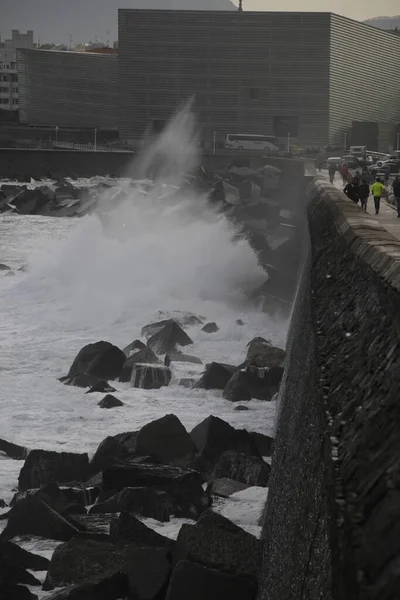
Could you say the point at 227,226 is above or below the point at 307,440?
below

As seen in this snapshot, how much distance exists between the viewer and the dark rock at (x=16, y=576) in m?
6.97

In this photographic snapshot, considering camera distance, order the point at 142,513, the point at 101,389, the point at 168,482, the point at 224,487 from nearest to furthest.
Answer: the point at 142,513 → the point at 168,482 → the point at 224,487 → the point at 101,389

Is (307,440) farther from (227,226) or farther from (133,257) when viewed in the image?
(227,226)

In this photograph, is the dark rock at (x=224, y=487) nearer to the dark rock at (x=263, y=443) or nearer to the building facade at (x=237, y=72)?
the dark rock at (x=263, y=443)

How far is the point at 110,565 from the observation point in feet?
22.1

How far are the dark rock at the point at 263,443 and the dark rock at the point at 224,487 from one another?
1093 mm

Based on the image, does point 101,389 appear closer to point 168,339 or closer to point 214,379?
point 214,379

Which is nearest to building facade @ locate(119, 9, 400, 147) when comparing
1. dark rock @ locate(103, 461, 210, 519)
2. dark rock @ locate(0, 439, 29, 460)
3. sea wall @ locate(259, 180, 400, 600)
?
dark rock @ locate(0, 439, 29, 460)

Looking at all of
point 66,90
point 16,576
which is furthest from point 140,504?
point 66,90

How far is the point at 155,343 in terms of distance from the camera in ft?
57.4

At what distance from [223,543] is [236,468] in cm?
316

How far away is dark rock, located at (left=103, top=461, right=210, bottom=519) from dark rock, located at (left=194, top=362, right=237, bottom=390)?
503cm

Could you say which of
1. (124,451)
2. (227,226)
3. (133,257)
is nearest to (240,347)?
(124,451)

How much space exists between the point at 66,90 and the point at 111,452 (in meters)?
85.0
